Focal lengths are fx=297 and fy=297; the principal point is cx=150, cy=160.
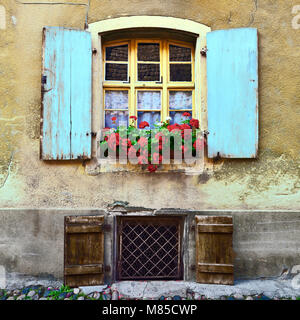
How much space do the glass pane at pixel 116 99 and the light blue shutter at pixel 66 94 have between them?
33cm

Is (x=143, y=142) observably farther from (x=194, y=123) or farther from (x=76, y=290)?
(x=76, y=290)

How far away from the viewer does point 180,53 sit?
405 cm

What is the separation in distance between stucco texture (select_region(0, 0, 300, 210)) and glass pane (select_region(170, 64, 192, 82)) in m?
0.60

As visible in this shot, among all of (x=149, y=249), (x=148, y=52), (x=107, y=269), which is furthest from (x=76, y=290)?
(x=148, y=52)

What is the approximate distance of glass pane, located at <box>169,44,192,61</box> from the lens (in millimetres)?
Result: 4047

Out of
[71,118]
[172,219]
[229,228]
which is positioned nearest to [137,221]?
[172,219]

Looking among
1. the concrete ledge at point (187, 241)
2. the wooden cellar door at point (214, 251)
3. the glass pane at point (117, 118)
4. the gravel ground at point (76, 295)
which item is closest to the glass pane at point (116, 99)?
the glass pane at point (117, 118)

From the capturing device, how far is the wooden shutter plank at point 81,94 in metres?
3.63

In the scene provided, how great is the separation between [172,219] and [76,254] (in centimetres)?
122

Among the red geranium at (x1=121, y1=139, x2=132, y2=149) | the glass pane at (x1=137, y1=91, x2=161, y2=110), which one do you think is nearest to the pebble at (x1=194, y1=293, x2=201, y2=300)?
the red geranium at (x1=121, y1=139, x2=132, y2=149)

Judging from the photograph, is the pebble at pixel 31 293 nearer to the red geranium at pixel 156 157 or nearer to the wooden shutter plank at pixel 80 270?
the wooden shutter plank at pixel 80 270

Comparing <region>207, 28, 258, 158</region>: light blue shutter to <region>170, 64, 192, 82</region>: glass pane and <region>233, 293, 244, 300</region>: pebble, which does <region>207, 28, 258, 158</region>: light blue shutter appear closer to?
<region>170, 64, 192, 82</region>: glass pane

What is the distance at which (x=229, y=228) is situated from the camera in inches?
137
